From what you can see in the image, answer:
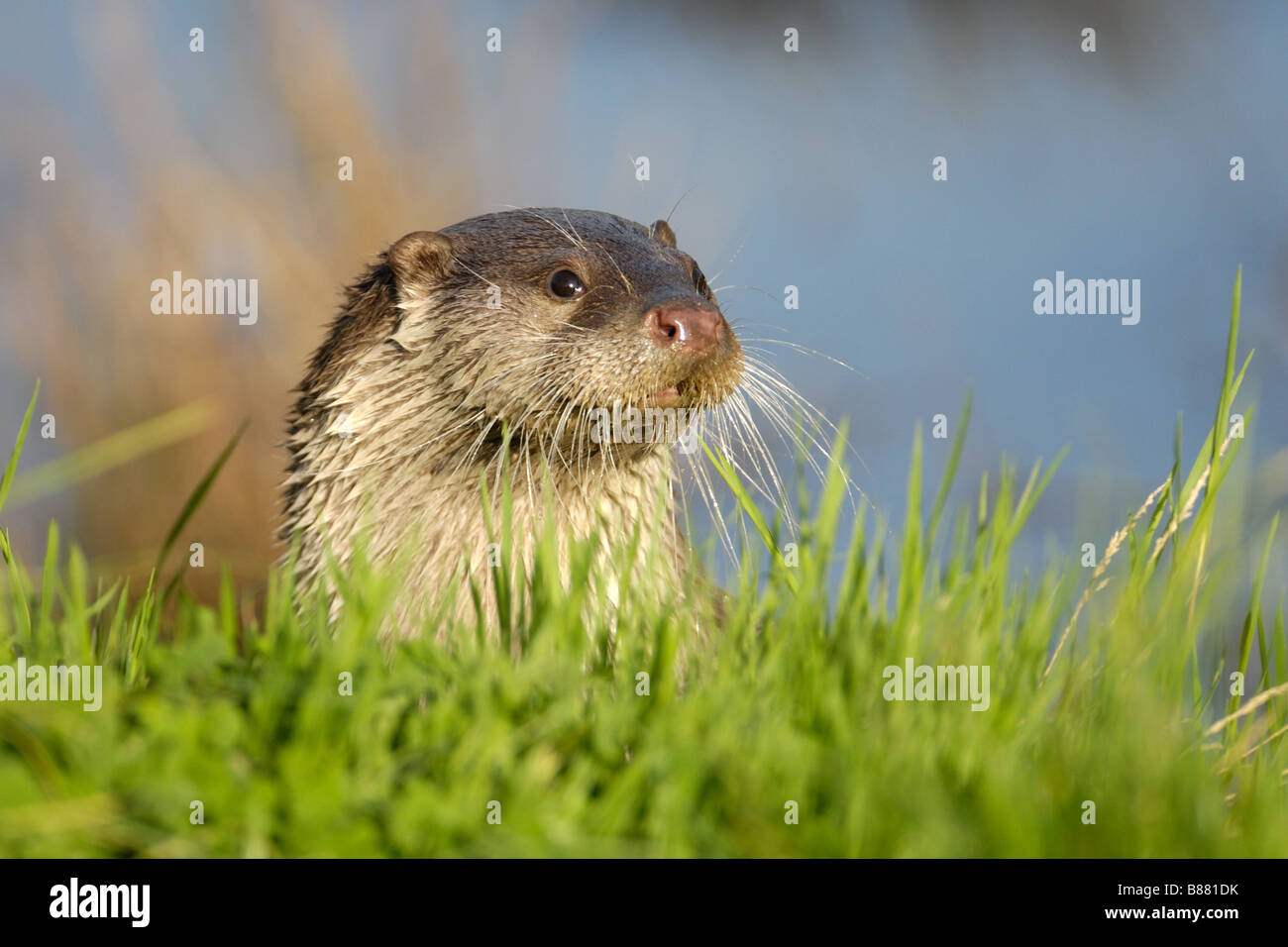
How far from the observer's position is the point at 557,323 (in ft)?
14.4

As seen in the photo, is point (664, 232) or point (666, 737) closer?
point (666, 737)

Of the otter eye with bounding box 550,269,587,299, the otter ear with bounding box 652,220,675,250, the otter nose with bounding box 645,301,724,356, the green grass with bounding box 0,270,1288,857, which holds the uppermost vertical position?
the otter ear with bounding box 652,220,675,250

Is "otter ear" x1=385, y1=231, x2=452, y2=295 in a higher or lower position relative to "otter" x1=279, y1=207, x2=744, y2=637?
higher

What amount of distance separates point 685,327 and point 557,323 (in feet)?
1.68

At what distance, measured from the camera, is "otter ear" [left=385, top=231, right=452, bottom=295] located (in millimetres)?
4633
